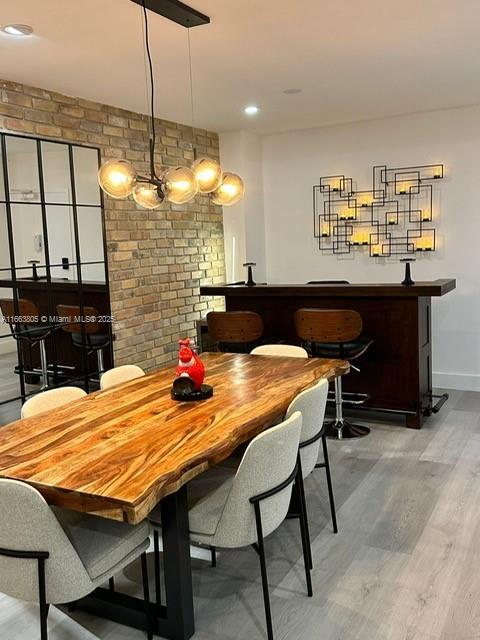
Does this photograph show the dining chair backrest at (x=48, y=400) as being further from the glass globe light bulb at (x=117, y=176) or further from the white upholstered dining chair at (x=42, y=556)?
the glass globe light bulb at (x=117, y=176)

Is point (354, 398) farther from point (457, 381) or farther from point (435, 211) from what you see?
point (435, 211)

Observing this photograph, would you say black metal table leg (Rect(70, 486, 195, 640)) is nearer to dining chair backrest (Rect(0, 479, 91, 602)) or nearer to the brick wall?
dining chair backrest (Rect(0, 479, 91, 602))

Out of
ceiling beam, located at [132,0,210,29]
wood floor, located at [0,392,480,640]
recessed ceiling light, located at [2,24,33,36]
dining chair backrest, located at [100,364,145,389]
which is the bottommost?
wood floor, located at [0,392,480,640]

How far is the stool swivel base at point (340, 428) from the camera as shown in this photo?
454cm

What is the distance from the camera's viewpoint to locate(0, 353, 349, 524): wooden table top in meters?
1.88

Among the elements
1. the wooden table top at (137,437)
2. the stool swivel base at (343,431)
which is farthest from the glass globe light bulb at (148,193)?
the stool swivel base at (343,431)

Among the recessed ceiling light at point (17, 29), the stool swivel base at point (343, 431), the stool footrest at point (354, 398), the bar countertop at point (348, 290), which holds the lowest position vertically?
the stool swivel base at point (343, 431)

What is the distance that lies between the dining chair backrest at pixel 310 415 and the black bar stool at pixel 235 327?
193cm

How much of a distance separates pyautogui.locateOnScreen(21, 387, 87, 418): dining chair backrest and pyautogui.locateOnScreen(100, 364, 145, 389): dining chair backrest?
317mm

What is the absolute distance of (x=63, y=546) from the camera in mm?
1882

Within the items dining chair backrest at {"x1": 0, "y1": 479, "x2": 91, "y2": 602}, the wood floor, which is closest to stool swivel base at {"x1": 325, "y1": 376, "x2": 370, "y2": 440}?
the wood floor

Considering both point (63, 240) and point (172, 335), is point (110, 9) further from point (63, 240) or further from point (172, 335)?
point (172, 335)

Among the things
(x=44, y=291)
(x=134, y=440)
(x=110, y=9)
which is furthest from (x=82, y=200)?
(x=134, y=440)

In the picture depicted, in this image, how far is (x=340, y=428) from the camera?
15.0 feet
